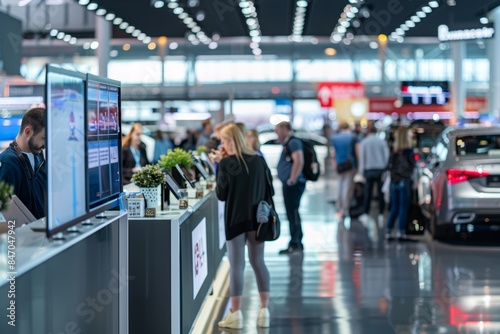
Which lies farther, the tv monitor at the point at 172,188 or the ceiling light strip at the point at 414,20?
the ceiling light strip at the point at 414,20

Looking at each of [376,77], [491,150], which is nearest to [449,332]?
[491,150]

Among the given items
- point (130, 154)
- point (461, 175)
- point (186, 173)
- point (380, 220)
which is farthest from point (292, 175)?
point (380, 220)

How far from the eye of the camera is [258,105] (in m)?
50.0

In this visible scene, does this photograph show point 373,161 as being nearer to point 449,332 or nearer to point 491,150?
point 491,150

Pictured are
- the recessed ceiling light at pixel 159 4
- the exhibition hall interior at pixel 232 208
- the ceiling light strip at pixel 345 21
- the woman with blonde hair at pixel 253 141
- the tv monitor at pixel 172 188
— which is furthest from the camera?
the ceiling light strip at pixel 345 21

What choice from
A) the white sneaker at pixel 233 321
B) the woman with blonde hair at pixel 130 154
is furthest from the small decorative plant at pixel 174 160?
the woman with blonde hair at pixel 130 154

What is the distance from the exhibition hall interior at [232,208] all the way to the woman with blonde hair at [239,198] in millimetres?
12

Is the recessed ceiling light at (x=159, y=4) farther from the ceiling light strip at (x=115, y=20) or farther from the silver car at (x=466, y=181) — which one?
the silver car at (x=466, y=181)

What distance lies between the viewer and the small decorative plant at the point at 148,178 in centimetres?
625

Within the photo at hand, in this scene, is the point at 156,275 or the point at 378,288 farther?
the point at 378,288

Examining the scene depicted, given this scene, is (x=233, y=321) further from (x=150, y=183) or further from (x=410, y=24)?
(x=410, y=24)

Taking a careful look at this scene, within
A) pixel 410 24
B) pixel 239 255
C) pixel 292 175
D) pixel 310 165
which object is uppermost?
pixel 410 24

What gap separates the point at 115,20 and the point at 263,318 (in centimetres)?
1001

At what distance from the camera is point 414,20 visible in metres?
16.7
